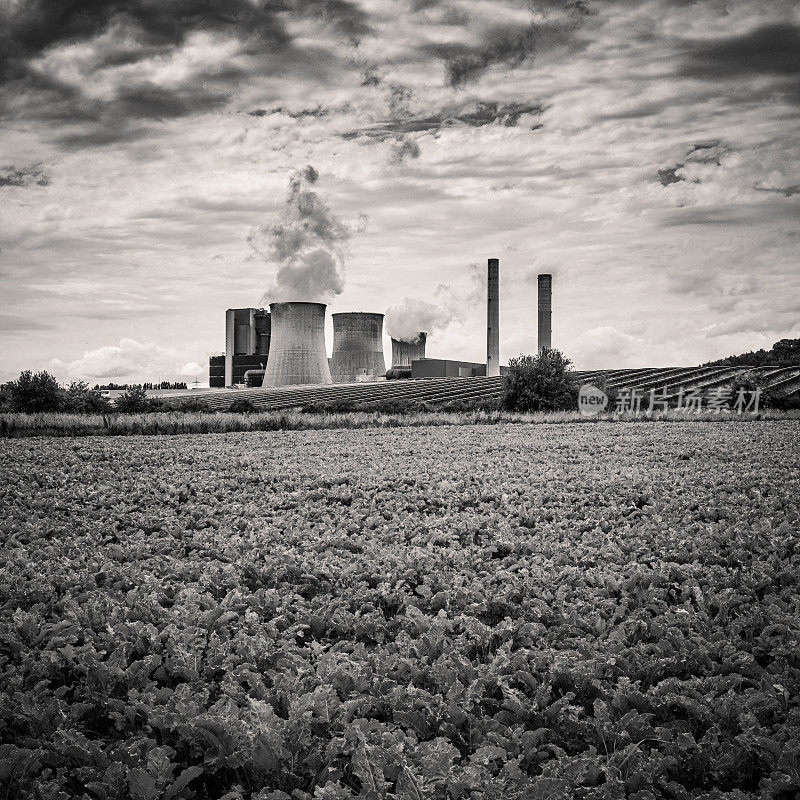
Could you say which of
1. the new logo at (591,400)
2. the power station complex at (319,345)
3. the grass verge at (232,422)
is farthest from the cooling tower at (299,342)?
the new logo at (591,400)

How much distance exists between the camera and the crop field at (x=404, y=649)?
8.29 ft

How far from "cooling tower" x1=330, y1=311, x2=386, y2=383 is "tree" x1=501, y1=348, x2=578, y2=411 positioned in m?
24.3

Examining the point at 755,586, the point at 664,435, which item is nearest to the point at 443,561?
the point at 755,586

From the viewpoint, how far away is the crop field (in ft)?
8.29

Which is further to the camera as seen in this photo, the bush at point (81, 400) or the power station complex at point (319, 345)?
the power station complex at point (319, 345)

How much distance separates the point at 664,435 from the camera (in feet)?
53.9

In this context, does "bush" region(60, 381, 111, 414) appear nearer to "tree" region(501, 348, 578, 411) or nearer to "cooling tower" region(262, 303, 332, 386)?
"cooling tower" region(262, 303, 332, 386)

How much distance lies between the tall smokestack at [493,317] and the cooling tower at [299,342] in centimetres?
1538

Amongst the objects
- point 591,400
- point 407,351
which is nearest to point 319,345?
point 591,400

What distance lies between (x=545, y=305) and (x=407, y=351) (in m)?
27.4

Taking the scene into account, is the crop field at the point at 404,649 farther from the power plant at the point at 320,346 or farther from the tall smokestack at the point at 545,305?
the tall smokestack at the point at 545,305

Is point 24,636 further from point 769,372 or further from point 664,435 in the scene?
point 769,372

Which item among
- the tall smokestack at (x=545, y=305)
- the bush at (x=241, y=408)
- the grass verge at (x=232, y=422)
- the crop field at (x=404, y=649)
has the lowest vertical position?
the crop field at (x=404, y=649)

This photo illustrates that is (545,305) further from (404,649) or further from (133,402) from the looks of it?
(404,649)
